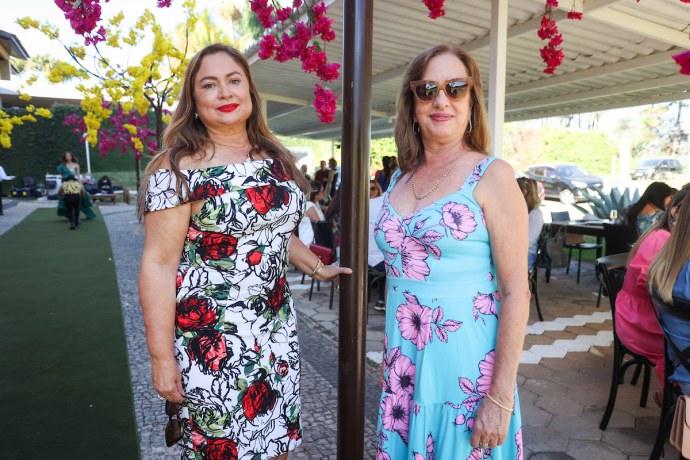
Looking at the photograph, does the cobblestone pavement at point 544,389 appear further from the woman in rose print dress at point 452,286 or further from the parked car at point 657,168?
→ the parked car at point 657,168

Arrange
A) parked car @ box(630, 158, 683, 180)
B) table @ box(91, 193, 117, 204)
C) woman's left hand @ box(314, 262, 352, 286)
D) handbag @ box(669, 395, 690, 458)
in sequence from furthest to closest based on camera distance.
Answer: parked car @ box(630, 158, 683, 180) < table @ box(91, 193, 117, 204) < handbag @ box(669, 395, 690, 458) < woman's left hand @ box(314, 262, 352, 286)

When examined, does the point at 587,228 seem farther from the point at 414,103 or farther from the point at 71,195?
the point at 71,195

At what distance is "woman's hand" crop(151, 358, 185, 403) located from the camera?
1527 mm

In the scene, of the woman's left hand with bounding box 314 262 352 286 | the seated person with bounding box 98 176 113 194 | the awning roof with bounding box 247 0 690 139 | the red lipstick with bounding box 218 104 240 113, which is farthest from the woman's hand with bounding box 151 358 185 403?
the seated person with bounding box 98 176 113 194

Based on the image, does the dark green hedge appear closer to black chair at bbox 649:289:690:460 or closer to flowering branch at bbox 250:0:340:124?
flowering branch at bbox 250:0:340:124

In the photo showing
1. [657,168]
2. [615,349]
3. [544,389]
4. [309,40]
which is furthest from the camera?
[657,168]

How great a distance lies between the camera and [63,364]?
375 centimetres

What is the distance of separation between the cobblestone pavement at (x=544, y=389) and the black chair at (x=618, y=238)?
27.6 inches

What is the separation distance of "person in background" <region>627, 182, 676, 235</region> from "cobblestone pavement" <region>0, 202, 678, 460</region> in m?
1.12

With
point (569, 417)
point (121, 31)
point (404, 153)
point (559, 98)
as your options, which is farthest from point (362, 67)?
point (559, 98)

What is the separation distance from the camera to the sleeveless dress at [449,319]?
1.37m

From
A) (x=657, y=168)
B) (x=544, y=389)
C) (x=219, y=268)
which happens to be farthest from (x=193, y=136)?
(x=657, y=168)

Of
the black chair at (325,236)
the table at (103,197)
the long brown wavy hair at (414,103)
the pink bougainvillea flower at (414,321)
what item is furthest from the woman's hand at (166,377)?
the table at (103,197)

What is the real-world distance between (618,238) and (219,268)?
17.7 ft
